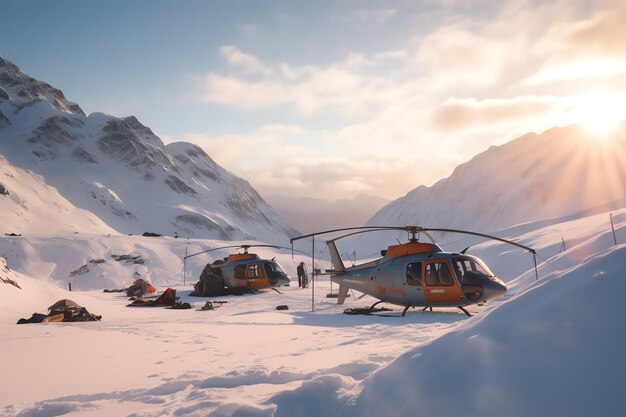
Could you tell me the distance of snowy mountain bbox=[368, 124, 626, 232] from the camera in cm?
8719

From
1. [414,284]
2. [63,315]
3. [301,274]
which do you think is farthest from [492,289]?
[301,274]

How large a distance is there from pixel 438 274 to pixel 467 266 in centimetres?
94

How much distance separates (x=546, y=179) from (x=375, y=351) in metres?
101

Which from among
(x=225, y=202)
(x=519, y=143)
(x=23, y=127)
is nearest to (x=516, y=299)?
(x=519, y=143)

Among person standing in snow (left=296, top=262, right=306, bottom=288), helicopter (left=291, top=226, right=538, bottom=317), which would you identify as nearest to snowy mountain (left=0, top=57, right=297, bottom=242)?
person standing in snow (left=296, top=262, right=306, bottom=288)

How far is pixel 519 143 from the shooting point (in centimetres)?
11275

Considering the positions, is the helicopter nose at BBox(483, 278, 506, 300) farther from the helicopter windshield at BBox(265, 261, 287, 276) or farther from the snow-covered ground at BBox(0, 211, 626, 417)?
the helicopter windshield at BBox(265, 261, 287, 276)

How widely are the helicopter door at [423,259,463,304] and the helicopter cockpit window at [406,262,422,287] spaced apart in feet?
0.57

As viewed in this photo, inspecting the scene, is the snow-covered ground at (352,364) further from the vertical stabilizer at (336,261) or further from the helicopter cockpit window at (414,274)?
the vertical stabilizer at (336,261)

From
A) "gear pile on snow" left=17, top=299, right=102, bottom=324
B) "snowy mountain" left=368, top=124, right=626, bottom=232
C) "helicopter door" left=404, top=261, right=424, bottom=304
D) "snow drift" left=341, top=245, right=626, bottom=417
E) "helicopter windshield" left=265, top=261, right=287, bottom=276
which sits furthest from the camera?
"snowy mountain" left=368, top=124, right=626, bottom=232

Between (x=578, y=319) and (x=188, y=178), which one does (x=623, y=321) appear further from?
(x=188, y=178)

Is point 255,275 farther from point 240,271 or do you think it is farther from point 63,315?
point 63,315

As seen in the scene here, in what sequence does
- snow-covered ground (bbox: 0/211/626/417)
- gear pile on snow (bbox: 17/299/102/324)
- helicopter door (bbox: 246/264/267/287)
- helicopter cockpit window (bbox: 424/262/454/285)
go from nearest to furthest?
snow-covered ground (bbox: 0/211/626/417), gear pile on snow (bbox: 17/299/102/324), helicopter cockpit window (bbox: 424/262/454/285), helicopter door (bbox: 246/264/267/287)

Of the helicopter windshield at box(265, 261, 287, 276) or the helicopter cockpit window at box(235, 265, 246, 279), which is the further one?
the helicopter windshield at box(265, 261, 287, 276)
